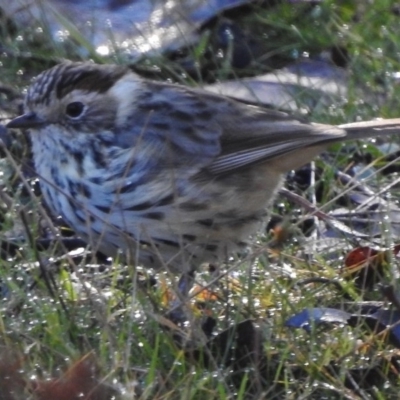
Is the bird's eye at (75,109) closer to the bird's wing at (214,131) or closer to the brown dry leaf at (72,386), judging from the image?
the bird's wing at (214,131)

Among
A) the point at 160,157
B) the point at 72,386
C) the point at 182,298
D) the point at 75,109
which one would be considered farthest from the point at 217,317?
the point at 72,386

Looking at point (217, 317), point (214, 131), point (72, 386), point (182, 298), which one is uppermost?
point (72, 386)

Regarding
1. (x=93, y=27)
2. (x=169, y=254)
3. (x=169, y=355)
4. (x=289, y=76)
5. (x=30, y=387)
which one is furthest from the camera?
(x=93, y=27)

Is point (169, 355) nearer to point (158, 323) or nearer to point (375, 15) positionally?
point (158, 323)

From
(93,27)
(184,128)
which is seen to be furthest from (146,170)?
(93,27)

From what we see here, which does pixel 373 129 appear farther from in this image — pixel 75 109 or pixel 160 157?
pixel 75 109

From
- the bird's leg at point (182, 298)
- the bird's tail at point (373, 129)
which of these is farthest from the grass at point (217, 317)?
the bird's tail at point (373, 129)

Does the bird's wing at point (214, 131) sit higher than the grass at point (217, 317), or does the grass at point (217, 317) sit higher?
the bird's wing at point (214, 131)
